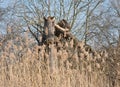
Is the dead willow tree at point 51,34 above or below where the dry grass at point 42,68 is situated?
above

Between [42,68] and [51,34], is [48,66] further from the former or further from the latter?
[51,34]

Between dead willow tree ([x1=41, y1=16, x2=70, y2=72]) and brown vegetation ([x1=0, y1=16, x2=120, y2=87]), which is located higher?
dead willow tree ([x1=41, y1=16, x2=70, y2=72])

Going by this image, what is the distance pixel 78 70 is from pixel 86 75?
0.14 m

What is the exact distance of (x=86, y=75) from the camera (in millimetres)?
5879

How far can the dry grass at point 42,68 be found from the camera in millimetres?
5582

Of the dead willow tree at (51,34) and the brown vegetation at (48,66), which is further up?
the dead willow tree at (51,34)

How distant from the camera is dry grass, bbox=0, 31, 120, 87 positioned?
5.58 metres

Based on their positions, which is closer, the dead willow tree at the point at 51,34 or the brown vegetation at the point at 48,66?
the brown vegetation at the point at 48,66

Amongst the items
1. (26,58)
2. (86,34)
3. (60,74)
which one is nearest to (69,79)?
(60,74)

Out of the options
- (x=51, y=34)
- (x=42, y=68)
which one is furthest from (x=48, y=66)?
(x=51, y=34)

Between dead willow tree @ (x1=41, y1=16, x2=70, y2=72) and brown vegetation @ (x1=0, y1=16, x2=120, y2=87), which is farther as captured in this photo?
dead willow tree @ (x1=41, y1=16, x2=70, y2=72)

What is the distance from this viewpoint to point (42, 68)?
5.77m

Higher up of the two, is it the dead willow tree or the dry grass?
the dead willow tree

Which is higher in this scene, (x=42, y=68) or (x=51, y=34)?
(x=51, y=34)
